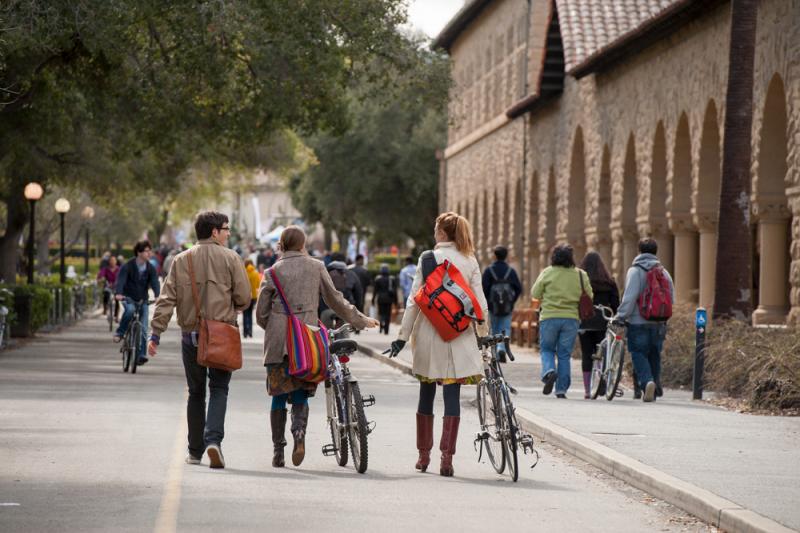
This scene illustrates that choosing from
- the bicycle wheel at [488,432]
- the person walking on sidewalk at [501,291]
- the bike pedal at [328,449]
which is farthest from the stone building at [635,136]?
the bike pedal at [328,449]

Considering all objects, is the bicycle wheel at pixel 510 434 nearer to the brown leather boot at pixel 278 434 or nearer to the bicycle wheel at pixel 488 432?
the bicycle wheel at pixel 488 432

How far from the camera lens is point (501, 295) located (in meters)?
25.6

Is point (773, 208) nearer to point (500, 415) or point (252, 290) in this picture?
point (252, 290)

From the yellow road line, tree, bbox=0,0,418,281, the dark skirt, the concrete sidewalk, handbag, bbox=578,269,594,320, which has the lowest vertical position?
the yellow road line

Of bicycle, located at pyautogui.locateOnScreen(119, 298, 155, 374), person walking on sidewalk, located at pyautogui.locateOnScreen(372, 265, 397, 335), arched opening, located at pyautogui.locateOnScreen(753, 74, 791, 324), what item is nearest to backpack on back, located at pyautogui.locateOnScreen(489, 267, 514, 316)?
arched opening, located at pyautogui.locateOnScreen(753, 74, 791, 324)

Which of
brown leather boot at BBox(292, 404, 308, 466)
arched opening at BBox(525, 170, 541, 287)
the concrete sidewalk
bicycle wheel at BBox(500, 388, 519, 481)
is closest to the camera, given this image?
the concrete sidewalk

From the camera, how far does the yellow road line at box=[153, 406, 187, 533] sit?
375 inches

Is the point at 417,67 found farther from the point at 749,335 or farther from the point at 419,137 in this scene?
the point at 419,137

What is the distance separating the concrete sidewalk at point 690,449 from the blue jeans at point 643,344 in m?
0.32

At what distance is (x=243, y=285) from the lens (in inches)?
491

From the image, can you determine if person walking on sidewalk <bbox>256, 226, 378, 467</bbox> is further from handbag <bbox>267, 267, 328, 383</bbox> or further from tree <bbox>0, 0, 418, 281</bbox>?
tree <bbox>0, 0, 418, 281</bbox>

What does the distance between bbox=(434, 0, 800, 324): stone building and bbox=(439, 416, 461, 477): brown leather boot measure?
10438mm

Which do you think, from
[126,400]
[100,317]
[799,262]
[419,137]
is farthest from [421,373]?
[419,137]

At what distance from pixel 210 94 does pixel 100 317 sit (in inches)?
916
